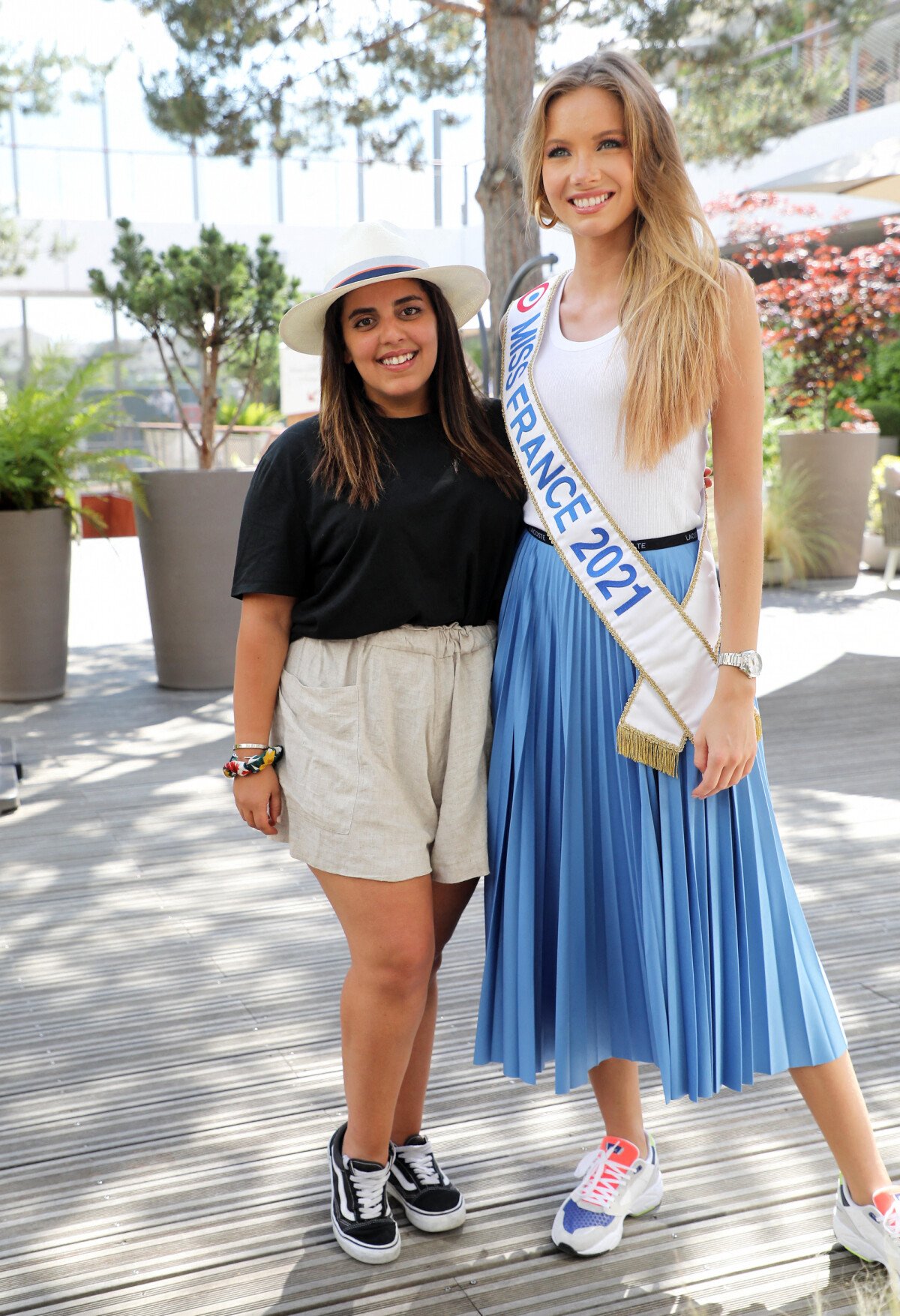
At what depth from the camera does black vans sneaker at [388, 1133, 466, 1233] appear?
1.83 m

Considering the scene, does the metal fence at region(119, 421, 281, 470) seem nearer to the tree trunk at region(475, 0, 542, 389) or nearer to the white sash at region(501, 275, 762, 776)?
the tree trunk at region(475, 0, 542, 389)

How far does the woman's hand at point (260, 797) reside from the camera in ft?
5.74

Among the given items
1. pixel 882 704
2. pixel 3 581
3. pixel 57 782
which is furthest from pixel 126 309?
pixel 882 704

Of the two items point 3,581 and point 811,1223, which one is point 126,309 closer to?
point 3,581

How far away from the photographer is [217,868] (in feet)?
11.1

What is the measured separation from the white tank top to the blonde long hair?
1.2 inches

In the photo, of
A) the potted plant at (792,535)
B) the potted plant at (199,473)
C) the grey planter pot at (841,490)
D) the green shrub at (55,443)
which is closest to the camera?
the green shrub at (55,443)

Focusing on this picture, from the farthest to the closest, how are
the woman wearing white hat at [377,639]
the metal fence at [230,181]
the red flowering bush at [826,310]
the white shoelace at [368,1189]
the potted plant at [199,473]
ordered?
1. the metal fence at [230,181]
2. the red flowering bush at [826,310]
3. the potted plant at [199,473]
4. the white shoelace at [368,1189]
5. the woman wearing white hat at [377,639]

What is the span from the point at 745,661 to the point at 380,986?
0.67 meters

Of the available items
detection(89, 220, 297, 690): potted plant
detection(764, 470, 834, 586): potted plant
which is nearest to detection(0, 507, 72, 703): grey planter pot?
detection(89, 220, 297, 690): potted plant

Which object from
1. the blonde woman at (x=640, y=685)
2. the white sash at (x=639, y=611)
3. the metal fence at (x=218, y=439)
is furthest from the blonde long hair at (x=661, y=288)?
the metal fence at (x=218, y=439)

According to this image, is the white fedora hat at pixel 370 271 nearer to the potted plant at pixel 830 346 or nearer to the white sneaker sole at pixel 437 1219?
the white sneaker sole at pixel 437 1219

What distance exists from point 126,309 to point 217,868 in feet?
11.8

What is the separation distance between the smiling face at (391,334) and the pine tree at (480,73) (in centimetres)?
512
